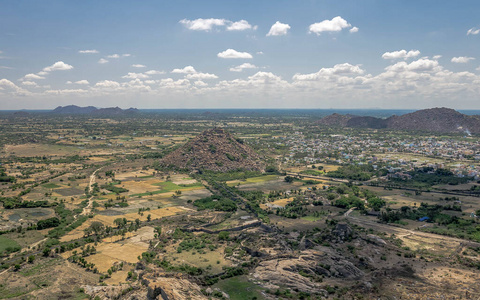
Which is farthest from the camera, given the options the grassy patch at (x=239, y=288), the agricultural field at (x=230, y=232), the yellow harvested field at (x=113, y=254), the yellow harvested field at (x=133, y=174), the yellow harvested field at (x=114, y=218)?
the yellow harvested field at (x=133, y=174)

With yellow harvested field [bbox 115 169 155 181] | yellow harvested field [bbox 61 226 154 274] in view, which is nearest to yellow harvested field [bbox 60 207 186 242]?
yellow harvested field [bbox 61 226 154 274]

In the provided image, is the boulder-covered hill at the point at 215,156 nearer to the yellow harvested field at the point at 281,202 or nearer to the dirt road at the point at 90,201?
the dirt road at the point at 90,201

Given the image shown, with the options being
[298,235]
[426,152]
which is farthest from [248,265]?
[426,152]

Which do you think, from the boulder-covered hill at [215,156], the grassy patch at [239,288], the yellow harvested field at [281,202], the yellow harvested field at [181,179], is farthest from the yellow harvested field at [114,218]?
the boulder-covered hill at [215,156]

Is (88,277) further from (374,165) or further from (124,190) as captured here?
(374,165)

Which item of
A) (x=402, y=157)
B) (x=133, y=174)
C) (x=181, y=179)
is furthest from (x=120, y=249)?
(x=402, y=157)
